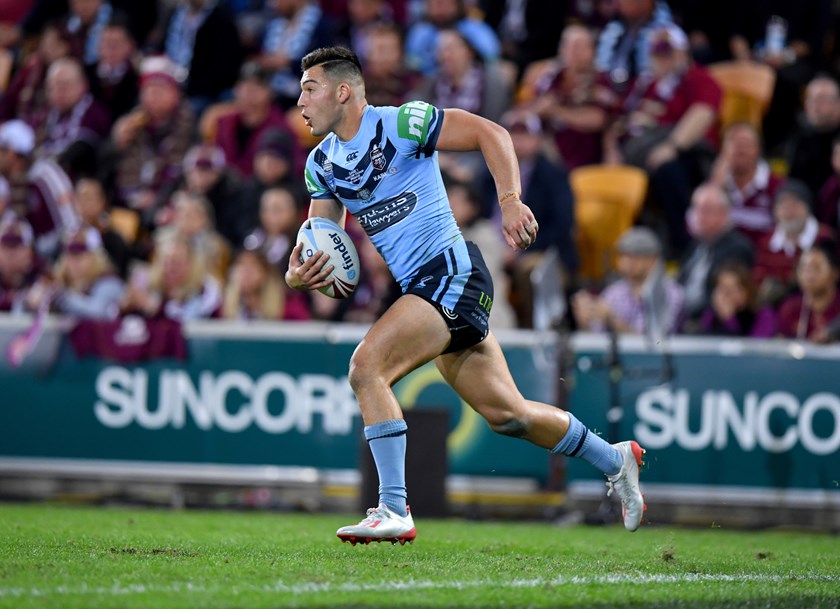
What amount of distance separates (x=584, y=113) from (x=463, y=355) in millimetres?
7341

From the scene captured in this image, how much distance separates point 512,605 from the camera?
5113mm

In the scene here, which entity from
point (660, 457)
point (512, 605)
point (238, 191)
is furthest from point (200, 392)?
point (512, 605)

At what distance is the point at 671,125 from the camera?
1367 centimetres

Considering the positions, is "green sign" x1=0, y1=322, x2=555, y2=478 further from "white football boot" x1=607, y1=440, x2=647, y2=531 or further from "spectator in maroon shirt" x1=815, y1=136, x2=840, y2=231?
"white football boot" x1=607, y1=440, x2=647, y2=531

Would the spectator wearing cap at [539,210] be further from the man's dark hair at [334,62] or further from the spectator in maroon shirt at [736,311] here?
the man's dark hair at [334,62]

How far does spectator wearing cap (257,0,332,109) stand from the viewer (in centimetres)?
1539

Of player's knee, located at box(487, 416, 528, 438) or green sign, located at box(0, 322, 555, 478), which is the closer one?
player's knee, located at box(487, 416, 528, 438)

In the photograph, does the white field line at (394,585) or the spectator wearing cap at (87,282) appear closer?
the white field line at (394,585)

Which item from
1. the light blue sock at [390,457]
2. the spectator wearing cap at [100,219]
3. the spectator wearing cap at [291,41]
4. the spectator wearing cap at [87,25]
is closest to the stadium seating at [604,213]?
the spectator wearing cap at [291,41]

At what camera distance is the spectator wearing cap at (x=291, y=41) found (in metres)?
15.4

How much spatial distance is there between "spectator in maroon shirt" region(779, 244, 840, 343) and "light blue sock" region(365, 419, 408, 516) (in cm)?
537

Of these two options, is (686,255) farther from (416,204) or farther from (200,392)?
(416,204)

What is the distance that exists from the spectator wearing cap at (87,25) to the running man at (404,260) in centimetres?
1039

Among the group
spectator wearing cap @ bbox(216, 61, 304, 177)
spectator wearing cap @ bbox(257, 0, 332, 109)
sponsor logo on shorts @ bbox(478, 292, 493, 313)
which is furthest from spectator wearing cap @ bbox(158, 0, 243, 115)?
sponsor logo on shorts @ bbox(478, 292, 493, 313)
